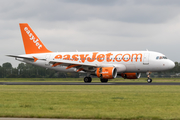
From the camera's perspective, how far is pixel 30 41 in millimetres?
60344

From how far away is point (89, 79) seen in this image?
52.0 m

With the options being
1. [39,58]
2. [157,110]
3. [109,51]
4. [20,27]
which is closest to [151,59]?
[109,51]

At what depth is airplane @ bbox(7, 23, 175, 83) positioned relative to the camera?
49.0 metres

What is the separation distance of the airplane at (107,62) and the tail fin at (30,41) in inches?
64.2

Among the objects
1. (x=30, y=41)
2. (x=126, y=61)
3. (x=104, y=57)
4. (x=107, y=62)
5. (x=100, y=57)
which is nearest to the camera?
(x=126, y=61)

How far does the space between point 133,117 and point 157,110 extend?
2533 millimetres

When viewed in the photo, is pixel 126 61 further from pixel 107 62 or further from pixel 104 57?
pixel 104 57

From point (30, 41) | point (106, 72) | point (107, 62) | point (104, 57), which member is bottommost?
point (106, 72)

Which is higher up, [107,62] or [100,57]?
[100,57]

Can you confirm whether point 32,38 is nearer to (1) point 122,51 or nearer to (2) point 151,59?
(1) point 122,51

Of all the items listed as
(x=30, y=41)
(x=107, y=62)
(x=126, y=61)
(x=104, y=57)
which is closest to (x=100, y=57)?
(x=104, y=57)

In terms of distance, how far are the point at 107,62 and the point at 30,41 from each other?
17078mm

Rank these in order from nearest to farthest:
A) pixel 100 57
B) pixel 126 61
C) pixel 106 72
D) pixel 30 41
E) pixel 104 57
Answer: pixel 106 72 → pixel 126 61 → pixel 104 57 → pixel 100 57 → pixel 30 41

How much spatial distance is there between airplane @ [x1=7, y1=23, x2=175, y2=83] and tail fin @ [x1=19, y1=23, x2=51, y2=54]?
163 centimetres
